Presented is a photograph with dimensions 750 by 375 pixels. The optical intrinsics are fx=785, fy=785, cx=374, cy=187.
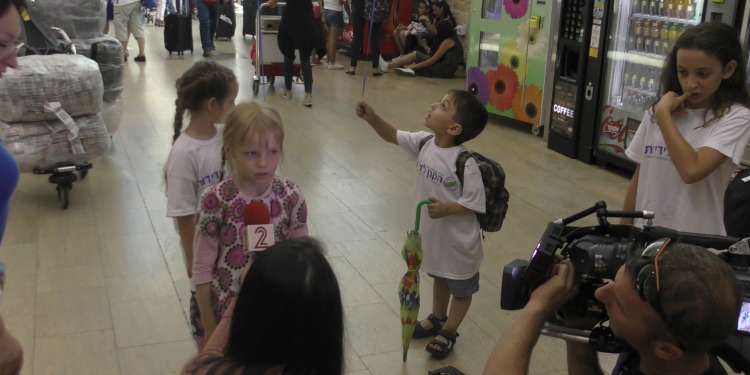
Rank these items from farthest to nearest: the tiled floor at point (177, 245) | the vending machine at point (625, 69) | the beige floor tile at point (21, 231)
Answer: the vending machine at point (625, 69)
the beige floor tile at point (21, 231)
the tiled floor at point (177, 245)

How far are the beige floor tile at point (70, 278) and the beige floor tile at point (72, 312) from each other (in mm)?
52

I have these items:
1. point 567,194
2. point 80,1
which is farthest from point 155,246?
point 567,194

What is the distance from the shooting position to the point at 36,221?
473 centimetres

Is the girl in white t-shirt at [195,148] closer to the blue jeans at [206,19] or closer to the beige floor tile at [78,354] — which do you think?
the beige floor tile at [78,354]

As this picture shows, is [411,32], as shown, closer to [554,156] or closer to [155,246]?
[554,156]

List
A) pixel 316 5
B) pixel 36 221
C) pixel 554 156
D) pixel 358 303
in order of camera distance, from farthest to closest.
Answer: pixel 316 5 → pixel 554 156 → pixel 36 221 → pixel 358 303

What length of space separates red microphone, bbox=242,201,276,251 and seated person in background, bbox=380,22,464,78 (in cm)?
805

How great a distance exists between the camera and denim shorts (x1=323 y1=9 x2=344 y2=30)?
1088cm

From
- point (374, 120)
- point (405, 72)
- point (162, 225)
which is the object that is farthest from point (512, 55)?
point (374, 120)

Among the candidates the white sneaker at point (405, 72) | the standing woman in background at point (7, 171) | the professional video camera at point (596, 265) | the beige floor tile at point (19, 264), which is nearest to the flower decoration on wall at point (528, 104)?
the white sneaker at point (405, 72)

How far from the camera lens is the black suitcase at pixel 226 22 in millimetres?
12617

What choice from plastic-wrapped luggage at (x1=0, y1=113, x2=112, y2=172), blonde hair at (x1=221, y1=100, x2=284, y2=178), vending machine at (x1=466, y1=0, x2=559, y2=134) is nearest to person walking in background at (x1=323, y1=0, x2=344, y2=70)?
vending machine at (x1=466, y1=0, x2=559, y2=134)

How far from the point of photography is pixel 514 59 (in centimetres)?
734

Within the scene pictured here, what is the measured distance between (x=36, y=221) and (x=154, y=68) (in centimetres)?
561
